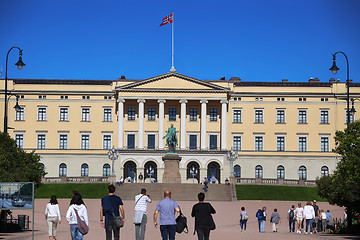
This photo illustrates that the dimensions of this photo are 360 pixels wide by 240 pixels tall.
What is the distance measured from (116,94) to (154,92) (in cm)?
495

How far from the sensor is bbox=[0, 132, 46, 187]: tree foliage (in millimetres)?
32678

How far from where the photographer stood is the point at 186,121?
289 feet

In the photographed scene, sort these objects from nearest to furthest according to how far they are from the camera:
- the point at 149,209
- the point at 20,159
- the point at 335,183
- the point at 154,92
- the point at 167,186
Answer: the point at 335,183 → the point at 20,159 → the point at 149,209 → the point at 167,186 → the point at 154,92

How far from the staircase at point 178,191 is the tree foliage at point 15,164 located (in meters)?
25.9

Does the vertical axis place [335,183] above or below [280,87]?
below

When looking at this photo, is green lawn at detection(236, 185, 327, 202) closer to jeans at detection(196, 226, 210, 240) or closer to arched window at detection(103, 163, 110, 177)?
arched window at detection(103, 163, 110, 177)

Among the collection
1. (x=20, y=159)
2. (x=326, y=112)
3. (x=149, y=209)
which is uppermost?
(x=326, y=112)

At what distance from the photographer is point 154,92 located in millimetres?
86188

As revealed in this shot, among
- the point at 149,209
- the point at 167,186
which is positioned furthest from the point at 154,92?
the point at 149,209

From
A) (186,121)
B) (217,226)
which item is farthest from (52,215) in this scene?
(186,121)

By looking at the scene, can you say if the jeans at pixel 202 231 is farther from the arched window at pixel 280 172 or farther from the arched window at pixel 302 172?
the arched window at pixel 302 172

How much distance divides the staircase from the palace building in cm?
1733

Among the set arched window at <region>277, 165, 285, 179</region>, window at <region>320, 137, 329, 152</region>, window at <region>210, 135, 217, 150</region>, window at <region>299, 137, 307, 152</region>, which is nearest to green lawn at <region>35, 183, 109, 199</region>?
window at <region>210, 135, 217, 150</region>

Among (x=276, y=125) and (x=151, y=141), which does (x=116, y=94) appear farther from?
(x=276, y=125)
